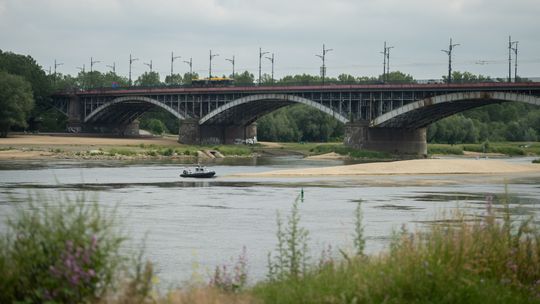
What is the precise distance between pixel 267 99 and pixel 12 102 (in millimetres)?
36240

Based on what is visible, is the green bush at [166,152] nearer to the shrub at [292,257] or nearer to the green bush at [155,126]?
the green bush at [155,126]

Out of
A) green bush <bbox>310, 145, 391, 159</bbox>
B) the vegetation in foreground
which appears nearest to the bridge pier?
green bush <bbox>310, 145, 391, 159</bbox>

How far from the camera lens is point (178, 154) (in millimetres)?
117938

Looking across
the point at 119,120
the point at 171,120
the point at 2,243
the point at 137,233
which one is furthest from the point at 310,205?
the point at 171,120

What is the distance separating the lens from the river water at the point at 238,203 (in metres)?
29.5

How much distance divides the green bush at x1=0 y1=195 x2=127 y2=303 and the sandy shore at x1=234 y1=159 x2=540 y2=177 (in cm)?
6175

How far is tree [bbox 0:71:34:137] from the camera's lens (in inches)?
4953

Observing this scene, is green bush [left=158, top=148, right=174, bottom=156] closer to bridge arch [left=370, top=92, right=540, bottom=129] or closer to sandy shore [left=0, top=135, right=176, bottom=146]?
sandy shore [left=0, top=135, right=176, bottom=146]

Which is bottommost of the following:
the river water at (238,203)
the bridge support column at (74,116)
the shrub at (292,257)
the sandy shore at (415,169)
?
the river water at (238,203)

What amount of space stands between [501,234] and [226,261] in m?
10.7

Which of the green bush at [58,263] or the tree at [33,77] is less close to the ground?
the tree at [33,77]

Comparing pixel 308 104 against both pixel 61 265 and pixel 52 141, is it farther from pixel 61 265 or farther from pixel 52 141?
pixel 61 265

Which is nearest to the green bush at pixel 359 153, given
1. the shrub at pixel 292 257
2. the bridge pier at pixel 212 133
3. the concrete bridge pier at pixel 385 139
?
the concrete bridge pier at pixel 385 139

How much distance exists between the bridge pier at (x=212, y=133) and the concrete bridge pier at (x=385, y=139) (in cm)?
2686
